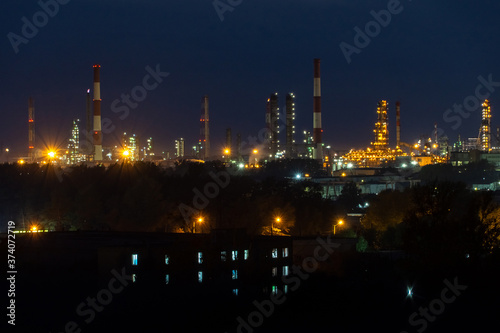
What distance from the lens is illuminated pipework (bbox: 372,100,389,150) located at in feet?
159

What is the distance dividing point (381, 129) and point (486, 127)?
990 cm

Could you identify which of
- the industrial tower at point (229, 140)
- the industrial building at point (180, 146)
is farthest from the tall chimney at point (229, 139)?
the industrial building at point (180, 146)

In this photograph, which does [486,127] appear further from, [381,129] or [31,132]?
[31,132]

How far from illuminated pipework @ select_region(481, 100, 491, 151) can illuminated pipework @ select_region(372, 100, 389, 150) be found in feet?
24.6

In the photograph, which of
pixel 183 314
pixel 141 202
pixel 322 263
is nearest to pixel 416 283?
pixel 322 263

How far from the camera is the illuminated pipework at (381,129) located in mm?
48500

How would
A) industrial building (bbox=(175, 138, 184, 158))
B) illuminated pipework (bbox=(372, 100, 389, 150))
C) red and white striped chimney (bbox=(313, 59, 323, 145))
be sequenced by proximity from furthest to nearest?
1. industrial building (bbox=(175, 138, 184, 158))
2. illuminated pipework (bbox=(372, 100, 389, 150))
3. red and white striped chimney (bbox=(313, 59, 323, 145))

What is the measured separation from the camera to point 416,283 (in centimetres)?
1303

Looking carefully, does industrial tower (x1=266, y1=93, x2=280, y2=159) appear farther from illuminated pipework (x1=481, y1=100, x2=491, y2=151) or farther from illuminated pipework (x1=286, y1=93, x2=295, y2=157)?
illuminated pipework (x1=481, y1=100, x2=491, y2=151)

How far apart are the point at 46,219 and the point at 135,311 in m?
11.5

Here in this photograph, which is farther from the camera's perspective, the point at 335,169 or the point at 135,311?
the point at 335,169

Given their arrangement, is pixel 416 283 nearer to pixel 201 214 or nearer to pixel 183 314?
pixel 183 314

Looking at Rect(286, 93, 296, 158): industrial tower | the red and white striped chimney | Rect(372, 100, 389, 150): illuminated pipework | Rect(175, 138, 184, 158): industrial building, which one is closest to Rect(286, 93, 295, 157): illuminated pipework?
Rect(286, 93, 296, 158): industrial tower

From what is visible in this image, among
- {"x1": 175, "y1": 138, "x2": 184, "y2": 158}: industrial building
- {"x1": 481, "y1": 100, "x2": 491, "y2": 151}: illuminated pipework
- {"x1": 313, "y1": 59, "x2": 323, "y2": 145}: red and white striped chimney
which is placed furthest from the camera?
{"x1": 175, "y1": 138, "x2": 184, "y2": 158}: industrial building
